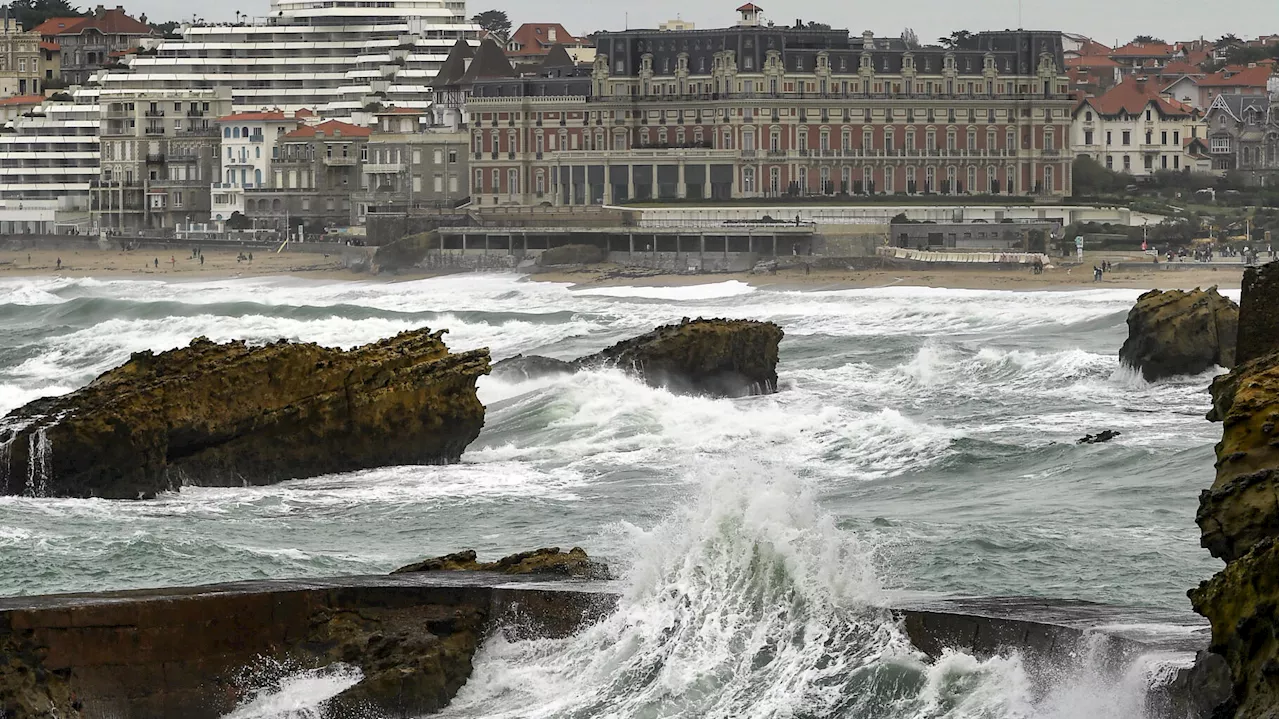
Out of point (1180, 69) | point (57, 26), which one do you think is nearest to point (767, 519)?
point (1180, 69)

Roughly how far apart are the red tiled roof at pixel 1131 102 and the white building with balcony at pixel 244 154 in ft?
137

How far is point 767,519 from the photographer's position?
813 inches

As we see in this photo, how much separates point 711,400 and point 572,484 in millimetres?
8792

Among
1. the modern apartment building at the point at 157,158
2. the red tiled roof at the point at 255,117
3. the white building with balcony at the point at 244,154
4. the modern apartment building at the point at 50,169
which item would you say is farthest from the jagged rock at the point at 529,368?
the modern apartment building at the point at 50,169

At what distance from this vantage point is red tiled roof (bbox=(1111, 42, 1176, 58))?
545 ft

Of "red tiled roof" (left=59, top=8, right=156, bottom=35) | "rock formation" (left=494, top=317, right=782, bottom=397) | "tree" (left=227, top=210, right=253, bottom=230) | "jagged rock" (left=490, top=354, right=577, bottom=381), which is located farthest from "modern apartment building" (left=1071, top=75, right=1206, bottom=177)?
"jagged rock" (left=490, top=354, right=577, bottom=381)

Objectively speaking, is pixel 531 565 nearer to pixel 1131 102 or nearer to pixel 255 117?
pixel 255 117

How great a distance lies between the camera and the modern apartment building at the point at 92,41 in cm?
15938

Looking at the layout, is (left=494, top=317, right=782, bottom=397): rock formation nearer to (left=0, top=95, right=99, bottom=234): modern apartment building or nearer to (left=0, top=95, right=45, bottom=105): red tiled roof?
(left=0, top=95, right=99, bottom=234): modern apartment building

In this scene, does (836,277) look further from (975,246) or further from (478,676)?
(478,676)

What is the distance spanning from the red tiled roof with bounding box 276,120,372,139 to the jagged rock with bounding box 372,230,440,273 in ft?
66.9

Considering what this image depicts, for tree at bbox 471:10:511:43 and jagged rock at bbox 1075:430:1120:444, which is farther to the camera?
tree at bbox 471:10:511:43

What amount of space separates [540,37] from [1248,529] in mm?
143004

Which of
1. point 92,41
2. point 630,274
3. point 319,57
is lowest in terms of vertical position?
point 630,274
